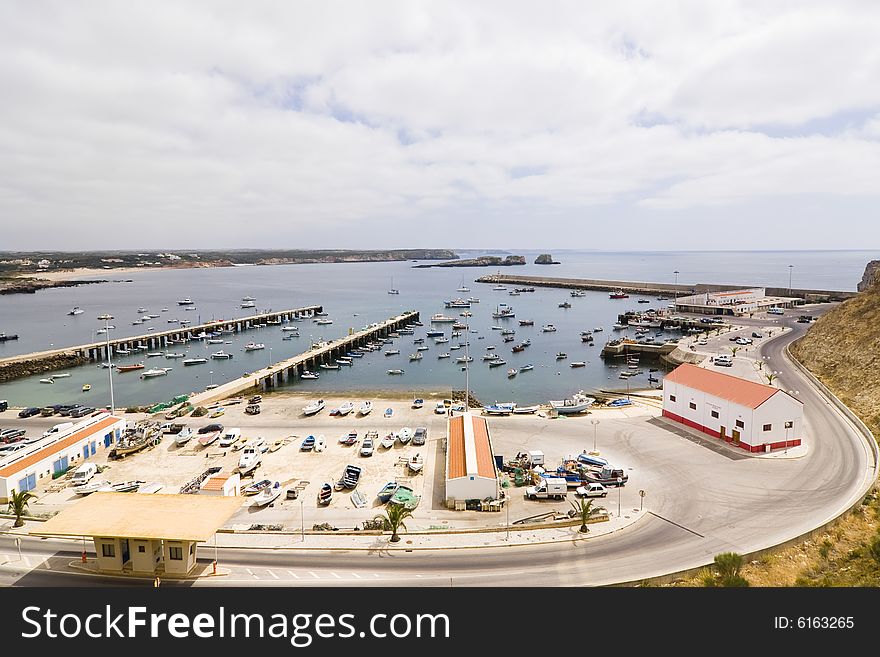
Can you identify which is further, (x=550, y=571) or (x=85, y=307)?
(x=85, y=307)

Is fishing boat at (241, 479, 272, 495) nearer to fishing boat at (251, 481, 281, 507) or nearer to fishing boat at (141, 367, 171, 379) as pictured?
fishing boat at (251, 481, 281, 507)

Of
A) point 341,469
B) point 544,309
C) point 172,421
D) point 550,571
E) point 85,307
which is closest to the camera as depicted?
point 550,571

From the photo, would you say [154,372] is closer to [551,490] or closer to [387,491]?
[387,491]

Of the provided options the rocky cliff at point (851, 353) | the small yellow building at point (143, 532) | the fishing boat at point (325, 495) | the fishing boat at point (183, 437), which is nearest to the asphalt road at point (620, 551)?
the small yellow building at point (143, 532)

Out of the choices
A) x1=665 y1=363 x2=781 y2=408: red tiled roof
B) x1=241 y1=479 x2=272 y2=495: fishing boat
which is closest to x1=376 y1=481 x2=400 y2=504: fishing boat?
x1=241 y1=479 x2=272 y2=495: fishing boat

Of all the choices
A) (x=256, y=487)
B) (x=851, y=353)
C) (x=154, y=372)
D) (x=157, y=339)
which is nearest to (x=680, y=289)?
(x=851, y=353)

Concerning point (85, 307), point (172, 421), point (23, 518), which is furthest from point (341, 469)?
point (85, 307)
